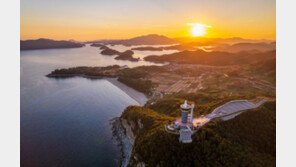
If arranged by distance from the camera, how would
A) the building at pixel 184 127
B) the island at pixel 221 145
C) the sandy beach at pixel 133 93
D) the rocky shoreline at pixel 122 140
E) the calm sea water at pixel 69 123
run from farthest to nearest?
1. the sandy beach at pixel 133 93
2. the calm sea water at pixel 69 123
3. the rocky shoreline at pixel 122 140
4. the building at pixel 184 127
5. the island at pixel 221 145

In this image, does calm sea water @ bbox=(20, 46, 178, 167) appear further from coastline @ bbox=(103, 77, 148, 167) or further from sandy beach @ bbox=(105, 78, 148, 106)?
sandy beach @ bbox=(105, 78, 148, 106)

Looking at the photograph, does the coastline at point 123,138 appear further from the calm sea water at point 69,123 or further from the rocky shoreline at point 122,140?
the calm sea water at point 69,123

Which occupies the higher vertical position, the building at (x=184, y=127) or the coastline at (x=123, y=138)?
the building at (x=184, y=127)

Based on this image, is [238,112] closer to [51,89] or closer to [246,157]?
[246,157]

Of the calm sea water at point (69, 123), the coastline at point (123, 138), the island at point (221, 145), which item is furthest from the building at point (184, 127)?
the calm sea water at point (69, 123)

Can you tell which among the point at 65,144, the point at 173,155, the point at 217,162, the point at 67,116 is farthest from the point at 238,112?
the point at 67,116

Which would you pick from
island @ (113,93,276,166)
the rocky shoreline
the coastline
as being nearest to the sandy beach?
the coastline
